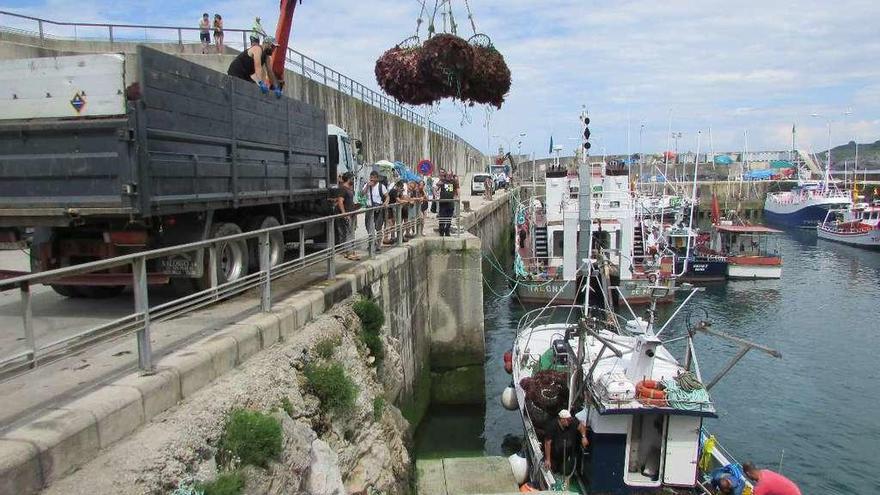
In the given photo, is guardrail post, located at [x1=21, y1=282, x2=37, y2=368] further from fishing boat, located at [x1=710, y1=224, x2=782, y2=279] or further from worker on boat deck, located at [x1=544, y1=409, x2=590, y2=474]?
fishing boat, located at [x1=710, y1=224, x2=782, y2=279]

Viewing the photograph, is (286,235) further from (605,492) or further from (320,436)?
(605,492)

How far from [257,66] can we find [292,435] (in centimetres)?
554

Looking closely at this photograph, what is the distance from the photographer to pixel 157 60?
21.6 feet

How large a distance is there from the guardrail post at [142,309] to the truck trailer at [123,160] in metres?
1.92

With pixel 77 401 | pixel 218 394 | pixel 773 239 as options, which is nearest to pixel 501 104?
pixel 218 394

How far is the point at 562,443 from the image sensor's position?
9852 millimetres

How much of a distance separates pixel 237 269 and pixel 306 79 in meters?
14.6

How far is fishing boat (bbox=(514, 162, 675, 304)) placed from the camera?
25.4 metres

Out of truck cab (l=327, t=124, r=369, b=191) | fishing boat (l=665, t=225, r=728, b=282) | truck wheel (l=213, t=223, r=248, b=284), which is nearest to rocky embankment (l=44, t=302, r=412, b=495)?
truck wheel (l=213, t=223, r=248, b=284)

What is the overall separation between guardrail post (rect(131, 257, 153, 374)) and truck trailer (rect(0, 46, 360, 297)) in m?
1.92

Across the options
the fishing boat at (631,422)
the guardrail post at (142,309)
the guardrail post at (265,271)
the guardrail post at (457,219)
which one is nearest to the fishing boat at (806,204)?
the guardrail post at (457,219)

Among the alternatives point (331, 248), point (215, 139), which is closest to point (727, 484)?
point (331, 248)

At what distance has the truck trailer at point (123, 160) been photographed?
6289 mm

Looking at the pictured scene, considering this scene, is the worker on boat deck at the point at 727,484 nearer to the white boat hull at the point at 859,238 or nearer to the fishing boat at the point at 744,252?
the fishing boat at the point at 744,252
